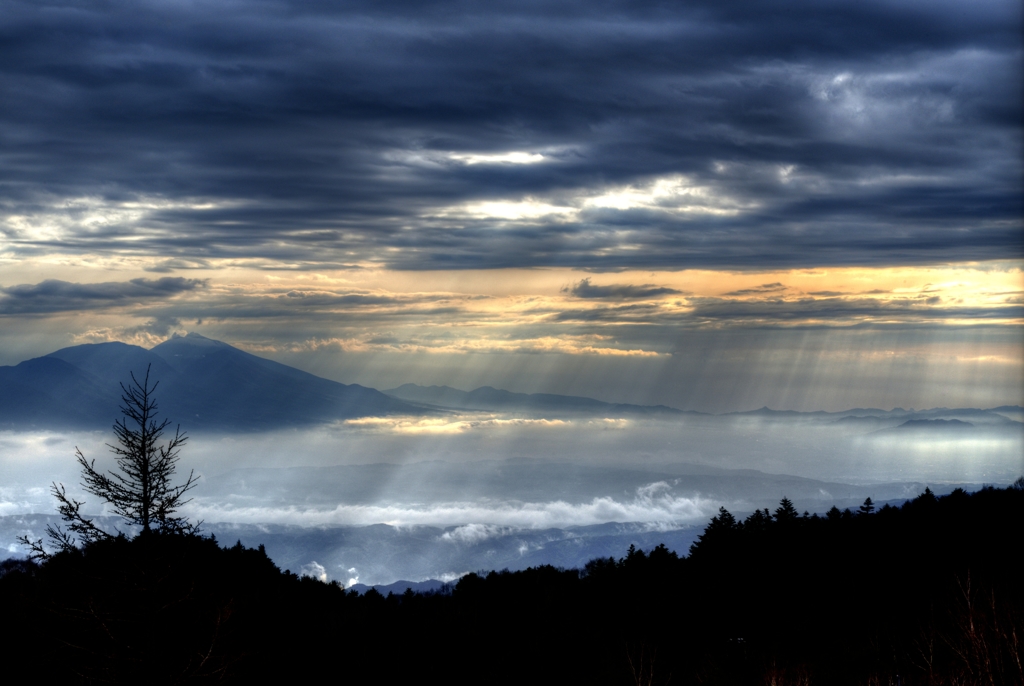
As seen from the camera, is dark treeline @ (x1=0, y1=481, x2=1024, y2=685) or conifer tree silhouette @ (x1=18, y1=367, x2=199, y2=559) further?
dark treeline @ (x1=0, y1=481, x2=1024, y2=685)

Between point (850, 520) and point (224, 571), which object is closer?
point (224, 571)

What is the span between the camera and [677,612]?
65188 mm

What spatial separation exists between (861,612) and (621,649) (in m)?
17.9

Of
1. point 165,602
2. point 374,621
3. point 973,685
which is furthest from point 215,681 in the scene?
point 374,621

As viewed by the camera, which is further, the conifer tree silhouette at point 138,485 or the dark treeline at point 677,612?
the dark treeline at point 677,612

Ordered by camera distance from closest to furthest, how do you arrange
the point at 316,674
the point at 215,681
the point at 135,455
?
the point at 215,681 < the point at 135,455 < the point at 316,674

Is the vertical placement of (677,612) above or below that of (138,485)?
below

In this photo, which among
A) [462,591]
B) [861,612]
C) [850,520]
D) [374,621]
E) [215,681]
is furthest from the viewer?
[850,520]

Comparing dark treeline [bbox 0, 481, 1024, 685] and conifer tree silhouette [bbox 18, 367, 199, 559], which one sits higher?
conifer tree silhouette [bbox 18, 367, 199, 559]

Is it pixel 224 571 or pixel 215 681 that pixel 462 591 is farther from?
pixel 215 681

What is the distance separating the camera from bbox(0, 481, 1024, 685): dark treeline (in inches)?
1956

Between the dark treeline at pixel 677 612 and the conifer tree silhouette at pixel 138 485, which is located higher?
the conifer tree silhouette at pixel 138 485

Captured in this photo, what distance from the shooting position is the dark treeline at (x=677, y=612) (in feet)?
163

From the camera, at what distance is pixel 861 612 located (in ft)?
199
